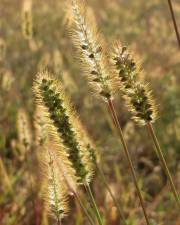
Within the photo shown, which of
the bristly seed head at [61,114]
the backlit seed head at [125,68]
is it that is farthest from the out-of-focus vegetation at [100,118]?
the bristly seed head at [61,114]

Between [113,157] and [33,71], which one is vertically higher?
[33,71]

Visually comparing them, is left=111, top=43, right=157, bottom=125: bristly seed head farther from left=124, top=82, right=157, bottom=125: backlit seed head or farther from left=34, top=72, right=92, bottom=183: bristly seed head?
left=34, top=72, right=92, bottom=183: bristly seed head

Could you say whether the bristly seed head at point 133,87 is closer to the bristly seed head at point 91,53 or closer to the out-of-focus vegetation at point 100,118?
the bristly seed head at point 91,53

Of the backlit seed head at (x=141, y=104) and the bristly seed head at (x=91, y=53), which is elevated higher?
the bristly seed head at (x=91, y=53)

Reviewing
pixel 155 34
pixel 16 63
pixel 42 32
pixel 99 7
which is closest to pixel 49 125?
pixel 16 63

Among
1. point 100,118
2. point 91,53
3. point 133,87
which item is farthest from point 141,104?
point 100,118

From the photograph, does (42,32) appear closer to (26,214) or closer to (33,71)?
(33,71)

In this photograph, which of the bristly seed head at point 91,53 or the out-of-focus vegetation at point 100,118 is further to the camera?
the out-of-focus vegetation at point 100,118
